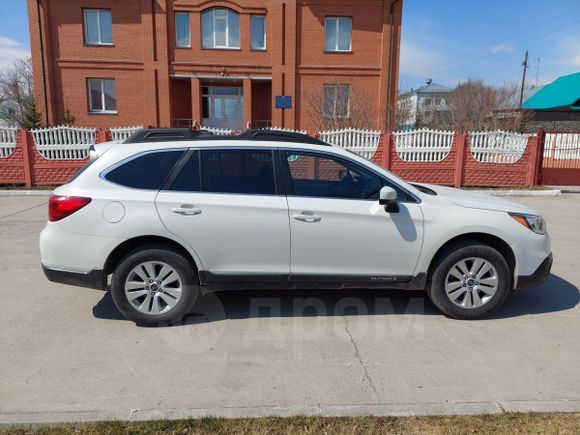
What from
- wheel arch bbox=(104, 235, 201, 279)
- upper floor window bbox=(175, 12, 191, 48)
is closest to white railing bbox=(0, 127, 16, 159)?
upper floor window bbox=(175, 12, 191, 48)

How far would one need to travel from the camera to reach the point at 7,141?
12500 millimetres

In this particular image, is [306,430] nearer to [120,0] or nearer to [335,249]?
[335,249]

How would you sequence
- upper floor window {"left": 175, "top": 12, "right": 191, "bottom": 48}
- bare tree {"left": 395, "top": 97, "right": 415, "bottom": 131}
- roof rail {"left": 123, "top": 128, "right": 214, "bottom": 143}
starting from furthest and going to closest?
bare tree {"left": 395, "top": 97, "right": 415, "bottom": 131} → upper floor window {"left": 175, "top": 12, "right": 191, "bottom": 48} → roof rail {"left": 123, "top": 128, "right": 214, "bottom": 143}

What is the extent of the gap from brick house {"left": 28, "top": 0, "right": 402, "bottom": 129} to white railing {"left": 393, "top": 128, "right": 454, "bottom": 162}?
7529 mm

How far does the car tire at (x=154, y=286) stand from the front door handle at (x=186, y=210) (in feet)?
1.23

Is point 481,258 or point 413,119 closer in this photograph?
point 481,258

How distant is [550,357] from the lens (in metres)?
3.44

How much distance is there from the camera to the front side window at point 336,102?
1984 centimetres

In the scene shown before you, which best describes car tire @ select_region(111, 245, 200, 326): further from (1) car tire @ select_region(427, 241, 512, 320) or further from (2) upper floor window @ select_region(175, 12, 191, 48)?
(2) upper floor window @ select_region(175, 12, 191, 48)

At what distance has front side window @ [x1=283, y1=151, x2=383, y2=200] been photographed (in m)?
3.98

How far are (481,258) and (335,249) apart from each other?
4.66 ft

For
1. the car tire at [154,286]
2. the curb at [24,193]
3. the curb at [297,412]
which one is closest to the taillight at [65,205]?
the car tire at [154,286]

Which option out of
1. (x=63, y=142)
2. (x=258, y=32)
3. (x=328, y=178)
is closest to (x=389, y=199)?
(x=328, y=178)

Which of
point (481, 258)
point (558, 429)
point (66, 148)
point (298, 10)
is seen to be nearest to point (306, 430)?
point (558, 429)
